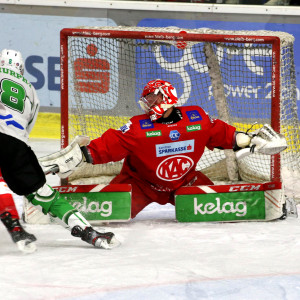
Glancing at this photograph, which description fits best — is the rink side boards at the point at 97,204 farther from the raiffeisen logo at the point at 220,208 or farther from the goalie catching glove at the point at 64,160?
the raiffeisen logo at the point at 220,208

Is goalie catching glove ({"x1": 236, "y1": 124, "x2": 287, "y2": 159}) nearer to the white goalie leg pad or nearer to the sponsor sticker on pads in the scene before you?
the white goalie leg pad

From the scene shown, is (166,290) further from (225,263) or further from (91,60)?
(91,60)

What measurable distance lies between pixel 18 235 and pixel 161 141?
0.96 metres

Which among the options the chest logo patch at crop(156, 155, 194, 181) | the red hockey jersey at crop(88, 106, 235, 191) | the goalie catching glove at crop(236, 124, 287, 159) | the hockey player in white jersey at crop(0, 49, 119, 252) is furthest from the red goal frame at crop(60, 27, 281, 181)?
the hockey player in white jersey at crop(0, 49, 119, 252)

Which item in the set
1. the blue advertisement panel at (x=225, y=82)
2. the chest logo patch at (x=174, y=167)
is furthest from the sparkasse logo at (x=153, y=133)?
the blue advertisement panel at (x=225, y=82)

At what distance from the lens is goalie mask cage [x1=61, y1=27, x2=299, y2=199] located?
150 inches

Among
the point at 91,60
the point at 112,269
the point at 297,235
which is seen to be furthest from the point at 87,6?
the point at 112,269

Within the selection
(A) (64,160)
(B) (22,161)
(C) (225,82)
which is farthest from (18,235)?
(C) (225,82)

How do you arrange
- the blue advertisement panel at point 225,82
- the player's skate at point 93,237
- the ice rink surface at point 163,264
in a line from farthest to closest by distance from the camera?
the blue advertisement panel at point 225,82 → the player's skate at point 93,237 → the ice rink surface at point 163,264

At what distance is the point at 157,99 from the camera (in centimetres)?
338

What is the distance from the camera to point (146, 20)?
6.16 meters

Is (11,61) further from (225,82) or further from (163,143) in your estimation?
(225,82)

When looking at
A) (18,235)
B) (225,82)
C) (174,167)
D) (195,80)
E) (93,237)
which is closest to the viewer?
(18,235)

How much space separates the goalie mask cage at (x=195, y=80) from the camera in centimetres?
381
